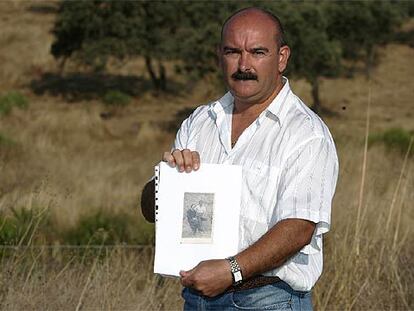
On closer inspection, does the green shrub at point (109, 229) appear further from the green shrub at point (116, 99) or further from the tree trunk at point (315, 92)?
the green shrub at point (116, 99)

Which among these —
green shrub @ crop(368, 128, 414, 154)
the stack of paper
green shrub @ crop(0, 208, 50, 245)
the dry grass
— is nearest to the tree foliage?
the dry grass

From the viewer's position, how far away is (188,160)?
2.70m

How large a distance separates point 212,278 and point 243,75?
58cm

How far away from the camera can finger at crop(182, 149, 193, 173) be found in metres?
→ 2.70

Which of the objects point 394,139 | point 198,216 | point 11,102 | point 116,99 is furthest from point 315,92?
point 198,216

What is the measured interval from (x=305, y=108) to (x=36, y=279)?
8.97ft

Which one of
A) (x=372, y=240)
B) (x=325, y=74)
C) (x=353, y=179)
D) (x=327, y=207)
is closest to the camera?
(x=327, y=207)

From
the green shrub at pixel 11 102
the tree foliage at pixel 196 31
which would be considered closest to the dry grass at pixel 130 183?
the green shrub at pixel 11 102

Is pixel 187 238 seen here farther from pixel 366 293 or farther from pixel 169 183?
pixel 366 293

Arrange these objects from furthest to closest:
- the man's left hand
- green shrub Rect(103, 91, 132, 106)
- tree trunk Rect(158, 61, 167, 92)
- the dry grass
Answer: tree trunk Rect(158, 61, 167, 92) < green shrub Rect(103, 91, 132, 106) < the dry grass < the man's left hand

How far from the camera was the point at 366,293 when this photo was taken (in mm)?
5234

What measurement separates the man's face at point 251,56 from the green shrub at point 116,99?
2548 centimetres

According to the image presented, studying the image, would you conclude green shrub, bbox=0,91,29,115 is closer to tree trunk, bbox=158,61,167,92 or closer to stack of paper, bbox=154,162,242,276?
tree trunk, bbox=158,61,167,92

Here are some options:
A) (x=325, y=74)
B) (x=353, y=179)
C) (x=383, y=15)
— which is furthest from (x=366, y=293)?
(x=383, y=15)
